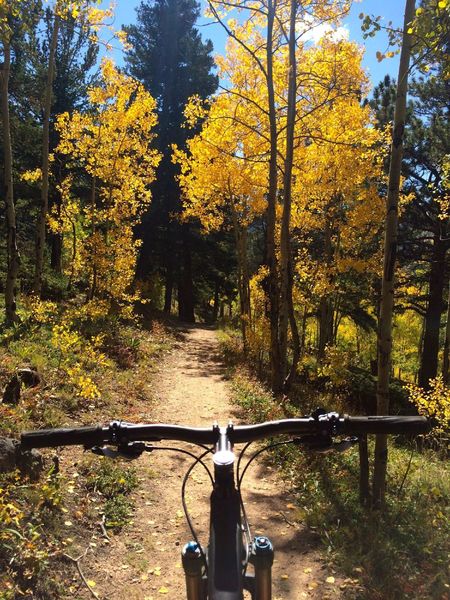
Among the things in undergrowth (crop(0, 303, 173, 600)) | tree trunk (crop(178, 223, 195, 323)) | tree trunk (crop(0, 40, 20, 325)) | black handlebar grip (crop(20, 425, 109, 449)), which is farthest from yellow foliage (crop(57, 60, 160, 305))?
black handlebar grip (crop(20, 425, 109, 449))

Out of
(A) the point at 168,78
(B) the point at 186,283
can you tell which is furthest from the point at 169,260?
(A) the point at 168,78

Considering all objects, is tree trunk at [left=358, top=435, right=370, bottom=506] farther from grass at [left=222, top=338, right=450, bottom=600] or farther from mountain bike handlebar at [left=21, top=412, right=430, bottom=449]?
mountain bike handlebar at [left=21, top=412, right=430, bottom=449]

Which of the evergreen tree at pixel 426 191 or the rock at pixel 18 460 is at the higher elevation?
the evergreen tree at pixel 426 191

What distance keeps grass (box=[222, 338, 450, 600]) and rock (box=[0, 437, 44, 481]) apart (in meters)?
3.21

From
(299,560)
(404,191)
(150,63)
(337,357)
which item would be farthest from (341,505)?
(150,63)

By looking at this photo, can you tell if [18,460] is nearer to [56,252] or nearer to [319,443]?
[319,443]

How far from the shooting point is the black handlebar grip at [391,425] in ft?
6.11

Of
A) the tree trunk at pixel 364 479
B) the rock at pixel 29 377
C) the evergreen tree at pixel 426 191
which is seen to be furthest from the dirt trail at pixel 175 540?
the evergreen tree at pixel 426 191

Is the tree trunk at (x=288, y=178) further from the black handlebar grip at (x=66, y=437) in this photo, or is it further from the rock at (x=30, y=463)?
the black handlebar grip at (x=66, y=437)

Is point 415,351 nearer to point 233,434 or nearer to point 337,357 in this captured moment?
point 337,357

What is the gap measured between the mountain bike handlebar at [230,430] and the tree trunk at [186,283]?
2387cm

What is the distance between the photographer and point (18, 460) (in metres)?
4.95

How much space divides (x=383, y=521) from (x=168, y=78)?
81.5 feet

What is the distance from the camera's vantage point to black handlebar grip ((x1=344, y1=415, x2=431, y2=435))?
1862 millimetres
